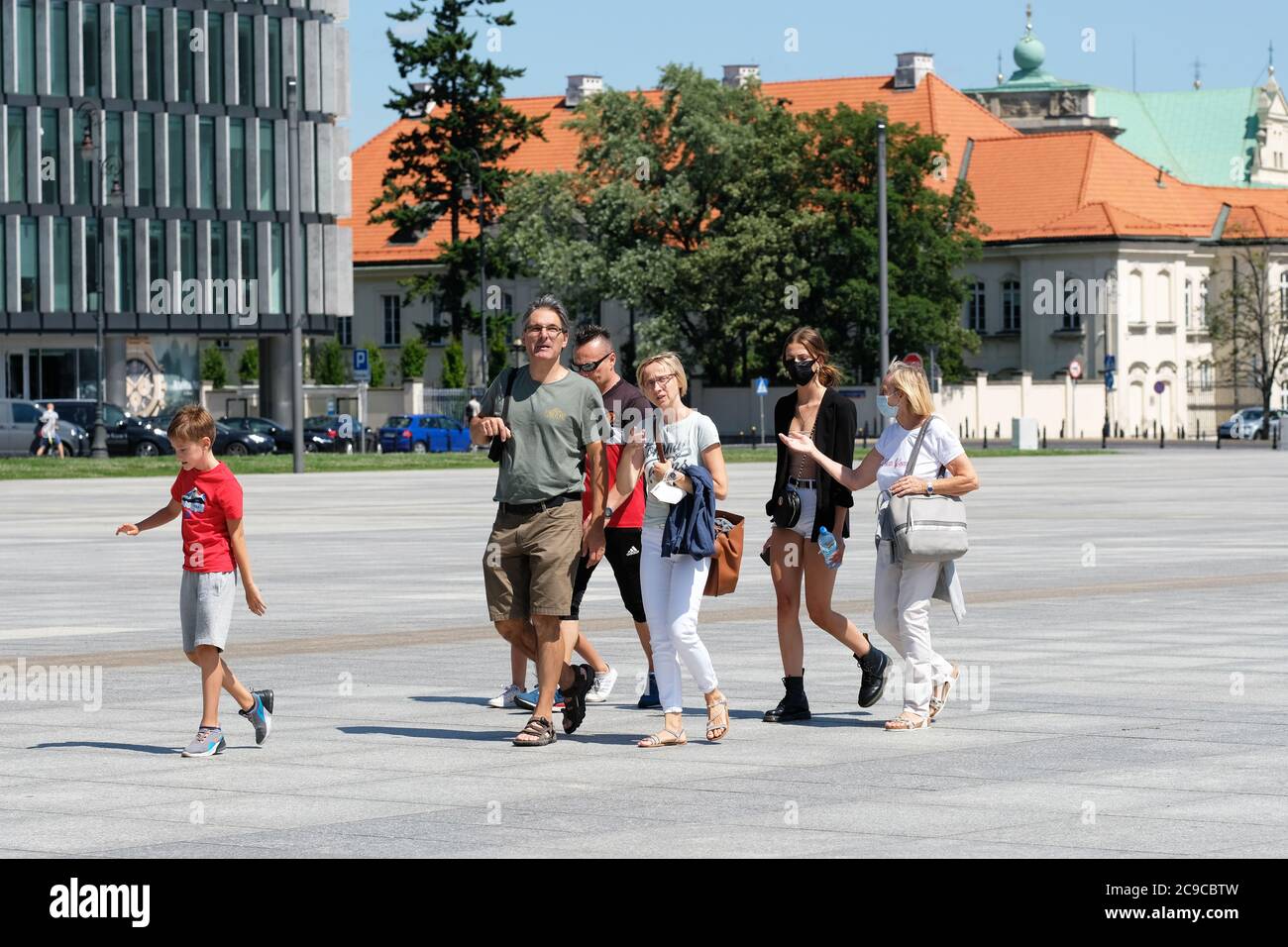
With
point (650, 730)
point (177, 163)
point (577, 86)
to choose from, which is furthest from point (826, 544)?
point (577, 86)

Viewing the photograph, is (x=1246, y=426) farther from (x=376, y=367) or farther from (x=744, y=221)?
(x=376, y=367)

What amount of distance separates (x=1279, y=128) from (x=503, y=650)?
124157 millimetres

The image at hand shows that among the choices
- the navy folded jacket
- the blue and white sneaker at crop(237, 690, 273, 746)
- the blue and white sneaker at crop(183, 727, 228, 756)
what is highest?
the navy folded jacket

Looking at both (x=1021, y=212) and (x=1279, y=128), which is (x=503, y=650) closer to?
(x=1021, y=212)

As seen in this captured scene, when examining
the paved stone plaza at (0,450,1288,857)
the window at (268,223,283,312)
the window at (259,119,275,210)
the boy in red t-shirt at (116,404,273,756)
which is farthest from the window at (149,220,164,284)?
the boy in red t-shirt at (116,404,273,756)

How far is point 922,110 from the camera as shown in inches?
4144

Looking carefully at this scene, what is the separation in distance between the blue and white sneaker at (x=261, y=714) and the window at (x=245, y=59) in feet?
242

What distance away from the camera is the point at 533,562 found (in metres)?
11.3

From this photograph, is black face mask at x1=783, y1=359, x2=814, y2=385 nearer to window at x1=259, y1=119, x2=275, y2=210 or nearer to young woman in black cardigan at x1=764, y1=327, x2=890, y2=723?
young woman in black cardigan at x1=764, y1=327, x2=890, y2=723

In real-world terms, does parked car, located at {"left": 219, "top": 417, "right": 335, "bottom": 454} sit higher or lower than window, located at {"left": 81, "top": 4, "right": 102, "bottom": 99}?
lower

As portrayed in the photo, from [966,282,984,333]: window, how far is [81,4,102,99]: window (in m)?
39.3

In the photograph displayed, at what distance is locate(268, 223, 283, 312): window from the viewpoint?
275 feet

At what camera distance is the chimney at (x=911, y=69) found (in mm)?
107250
